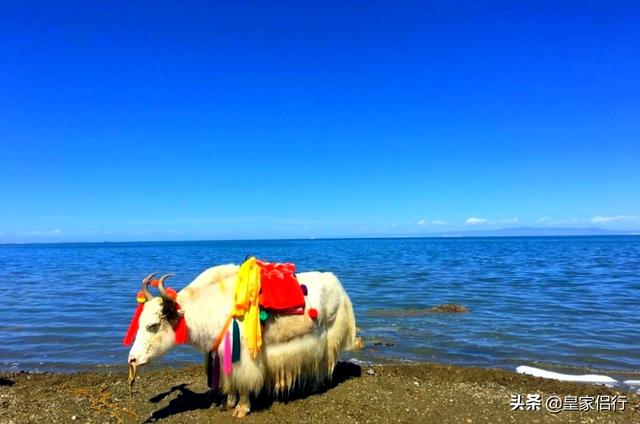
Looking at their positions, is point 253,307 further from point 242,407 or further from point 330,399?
point 330,399

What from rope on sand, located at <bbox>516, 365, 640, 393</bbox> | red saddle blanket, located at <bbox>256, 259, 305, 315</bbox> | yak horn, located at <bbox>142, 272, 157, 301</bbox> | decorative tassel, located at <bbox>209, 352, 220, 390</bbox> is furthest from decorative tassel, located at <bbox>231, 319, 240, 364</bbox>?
rope on sand, located at <bbox>516, 365, 640, 393</bbox>

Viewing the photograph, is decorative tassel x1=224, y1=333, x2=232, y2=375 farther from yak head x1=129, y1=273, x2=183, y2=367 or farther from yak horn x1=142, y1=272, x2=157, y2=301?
yak horn x1=142, y1=272, x2=157, y2=301

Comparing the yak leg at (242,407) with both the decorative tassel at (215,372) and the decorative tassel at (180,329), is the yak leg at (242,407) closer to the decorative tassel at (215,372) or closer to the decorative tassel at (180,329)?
the decorative tassel at (215,372)

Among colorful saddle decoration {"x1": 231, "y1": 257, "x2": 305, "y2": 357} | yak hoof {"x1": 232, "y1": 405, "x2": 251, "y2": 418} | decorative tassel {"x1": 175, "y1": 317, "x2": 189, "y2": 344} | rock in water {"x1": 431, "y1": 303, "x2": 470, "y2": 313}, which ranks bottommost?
rock in water {"x1": 431, "y1": 303, "x2": 470, "y2": 313}

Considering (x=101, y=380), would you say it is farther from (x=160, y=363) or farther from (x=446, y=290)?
(x=446, y=290)

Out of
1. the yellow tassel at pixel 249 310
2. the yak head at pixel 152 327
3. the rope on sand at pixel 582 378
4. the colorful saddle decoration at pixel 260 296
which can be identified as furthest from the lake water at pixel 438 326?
the yellow tassel at pixel 249 310

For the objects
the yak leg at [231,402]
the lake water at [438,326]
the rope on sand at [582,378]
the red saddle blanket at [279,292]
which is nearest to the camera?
the red saddle blanket at [279,292]

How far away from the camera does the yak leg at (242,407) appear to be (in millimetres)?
4326

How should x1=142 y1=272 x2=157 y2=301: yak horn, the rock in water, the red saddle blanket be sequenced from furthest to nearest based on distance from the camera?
1. the rock in water
2. the red saddle blanket
3. x1=142 y1=272 x2=157 y2=301: yak horn

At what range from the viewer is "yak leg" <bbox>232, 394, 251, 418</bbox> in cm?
433

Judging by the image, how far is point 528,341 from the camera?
7.71 m

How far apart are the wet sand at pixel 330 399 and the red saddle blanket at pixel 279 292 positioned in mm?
1030

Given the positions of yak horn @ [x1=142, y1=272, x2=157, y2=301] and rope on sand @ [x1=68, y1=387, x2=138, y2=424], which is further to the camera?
rope on sand @ [x1=68, y1=387, x2=138, y2=424]

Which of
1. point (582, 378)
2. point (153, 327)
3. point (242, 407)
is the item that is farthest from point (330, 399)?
point (582, 378)
